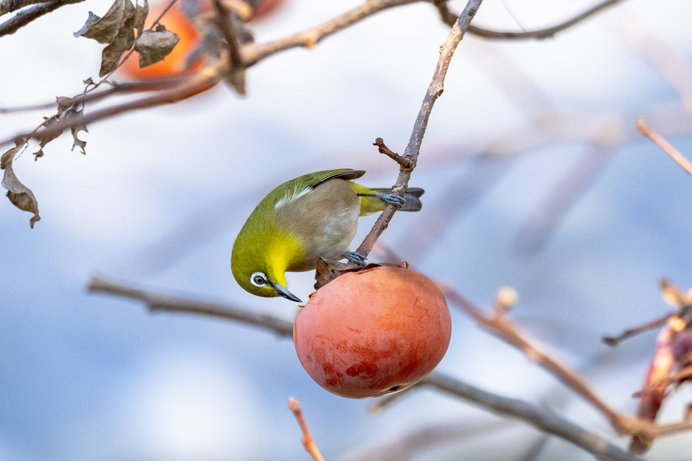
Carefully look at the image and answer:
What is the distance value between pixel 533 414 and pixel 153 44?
108cm

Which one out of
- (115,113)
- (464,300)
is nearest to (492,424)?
(464,300)

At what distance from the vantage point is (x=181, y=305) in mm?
1735

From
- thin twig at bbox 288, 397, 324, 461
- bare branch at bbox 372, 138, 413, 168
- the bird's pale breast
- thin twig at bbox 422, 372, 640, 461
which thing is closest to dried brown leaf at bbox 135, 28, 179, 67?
bare branch at bbox 372, 138, 413, 168

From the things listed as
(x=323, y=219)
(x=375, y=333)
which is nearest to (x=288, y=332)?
(x=375, y=333)

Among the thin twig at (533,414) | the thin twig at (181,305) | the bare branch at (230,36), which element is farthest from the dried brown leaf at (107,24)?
the thin twig at (533,414)

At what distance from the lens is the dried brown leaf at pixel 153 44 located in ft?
4.27

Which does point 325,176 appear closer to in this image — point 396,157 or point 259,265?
point 259,265

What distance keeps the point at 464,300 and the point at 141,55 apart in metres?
0.76

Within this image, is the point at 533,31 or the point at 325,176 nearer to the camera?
the point at 533,31

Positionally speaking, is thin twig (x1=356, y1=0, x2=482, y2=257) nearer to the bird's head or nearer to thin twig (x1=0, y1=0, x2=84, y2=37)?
thin twig (x1=0, y1=0, x2=84, y2=37)

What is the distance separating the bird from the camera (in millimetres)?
2334

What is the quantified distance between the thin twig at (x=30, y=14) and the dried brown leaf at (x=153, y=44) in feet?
0.43

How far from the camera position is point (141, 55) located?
1.31 metres

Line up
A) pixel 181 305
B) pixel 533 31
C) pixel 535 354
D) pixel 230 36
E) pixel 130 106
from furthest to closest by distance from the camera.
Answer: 1. pixel 181 305
2. pixel 533 31
3. pixel 535 354
4. pixel 230 36
5. pixel 130 106
